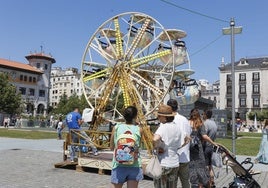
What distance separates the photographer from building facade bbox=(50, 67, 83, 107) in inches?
5586

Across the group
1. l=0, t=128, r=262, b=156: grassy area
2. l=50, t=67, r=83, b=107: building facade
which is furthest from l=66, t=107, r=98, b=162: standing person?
l=50, t=67, r=83, b=107: building facade

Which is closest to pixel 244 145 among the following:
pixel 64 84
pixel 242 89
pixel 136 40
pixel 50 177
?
pixel 136 40

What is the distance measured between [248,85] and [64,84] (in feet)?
251

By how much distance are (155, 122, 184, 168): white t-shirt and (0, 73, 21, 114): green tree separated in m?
60.8

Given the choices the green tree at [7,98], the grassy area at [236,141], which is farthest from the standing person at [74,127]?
the green tree at [7,98]

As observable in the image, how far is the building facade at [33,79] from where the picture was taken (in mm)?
87375

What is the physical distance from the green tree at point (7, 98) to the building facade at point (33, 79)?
21549 millimetres

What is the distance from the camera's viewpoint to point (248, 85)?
320 feet

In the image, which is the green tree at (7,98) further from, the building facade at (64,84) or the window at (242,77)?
the building facade at (64,84)

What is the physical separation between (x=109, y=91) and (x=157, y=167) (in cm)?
788

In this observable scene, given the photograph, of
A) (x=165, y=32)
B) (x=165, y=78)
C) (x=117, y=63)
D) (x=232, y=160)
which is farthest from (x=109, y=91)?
(x=232, y=160)

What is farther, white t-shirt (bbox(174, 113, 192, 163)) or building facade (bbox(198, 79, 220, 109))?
building facade (bbox(198, 79, 220, 109))

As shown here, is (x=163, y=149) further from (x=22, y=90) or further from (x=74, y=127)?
(x=22, y=90)

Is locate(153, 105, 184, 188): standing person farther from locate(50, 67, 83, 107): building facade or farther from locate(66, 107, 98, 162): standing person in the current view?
locate(50, 67, 83, 107): building facade
